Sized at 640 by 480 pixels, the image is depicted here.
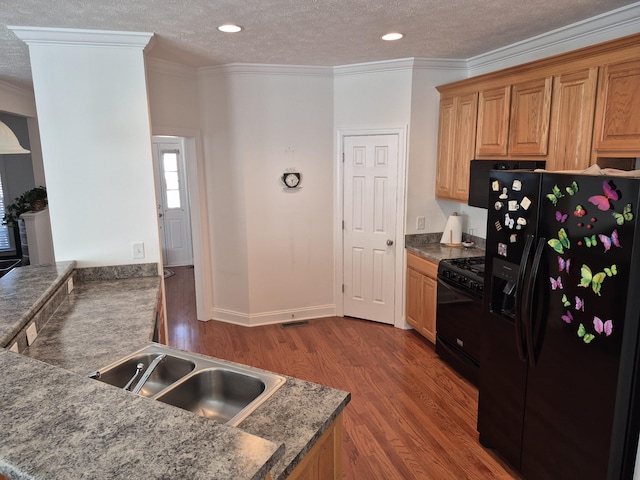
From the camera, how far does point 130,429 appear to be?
1.02 m

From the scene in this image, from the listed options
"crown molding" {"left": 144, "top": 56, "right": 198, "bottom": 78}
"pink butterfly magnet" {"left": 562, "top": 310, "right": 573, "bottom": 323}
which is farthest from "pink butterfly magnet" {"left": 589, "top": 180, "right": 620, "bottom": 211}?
"crown molding" {"left": 144, "top": 56, "right": 198, "bottom": 78}

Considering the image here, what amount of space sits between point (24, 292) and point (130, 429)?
1826 mm

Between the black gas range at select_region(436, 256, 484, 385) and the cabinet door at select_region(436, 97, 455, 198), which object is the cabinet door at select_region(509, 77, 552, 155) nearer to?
the cabinet door at select_region(436, 97, 455, 198)

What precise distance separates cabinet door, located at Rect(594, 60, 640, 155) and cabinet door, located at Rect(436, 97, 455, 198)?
151cm

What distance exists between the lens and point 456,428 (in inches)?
112

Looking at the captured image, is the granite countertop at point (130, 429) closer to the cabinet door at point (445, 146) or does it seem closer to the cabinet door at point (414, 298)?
the cabinet door at point (414, 298)

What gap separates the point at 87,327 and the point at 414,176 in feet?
10.3

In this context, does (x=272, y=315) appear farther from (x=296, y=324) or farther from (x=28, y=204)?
(x=28, y=204)

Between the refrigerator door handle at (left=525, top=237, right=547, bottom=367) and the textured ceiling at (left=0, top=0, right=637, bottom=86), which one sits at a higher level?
the textured ceiling at (left=0, top=0, right=637, bottom=86)

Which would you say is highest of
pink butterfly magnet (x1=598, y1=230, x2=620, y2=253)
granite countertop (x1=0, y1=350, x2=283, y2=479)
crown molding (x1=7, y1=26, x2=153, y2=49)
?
crown molding (x1=7, y1=26, x2=153, y2=49)

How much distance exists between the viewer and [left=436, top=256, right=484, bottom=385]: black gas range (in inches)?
129

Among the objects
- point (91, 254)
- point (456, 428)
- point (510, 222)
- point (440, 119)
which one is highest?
point (440, 119)

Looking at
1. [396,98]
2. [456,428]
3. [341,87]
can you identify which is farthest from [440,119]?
[456,428]

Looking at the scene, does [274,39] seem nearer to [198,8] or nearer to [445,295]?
[198,8]
